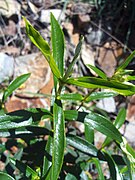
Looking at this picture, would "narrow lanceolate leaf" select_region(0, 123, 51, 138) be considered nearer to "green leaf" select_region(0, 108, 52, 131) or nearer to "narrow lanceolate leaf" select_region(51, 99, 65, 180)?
"green leaf" select_region(0, 108, 52, 131)

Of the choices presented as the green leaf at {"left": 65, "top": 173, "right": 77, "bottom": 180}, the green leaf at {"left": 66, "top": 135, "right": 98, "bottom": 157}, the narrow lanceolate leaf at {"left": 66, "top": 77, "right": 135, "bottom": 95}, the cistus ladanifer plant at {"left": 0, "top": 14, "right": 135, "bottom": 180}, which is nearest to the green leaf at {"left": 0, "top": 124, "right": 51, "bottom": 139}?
the cistus ladanifer plant at {"left": 0, "top": 14, "right": 135, "bottom": 180}

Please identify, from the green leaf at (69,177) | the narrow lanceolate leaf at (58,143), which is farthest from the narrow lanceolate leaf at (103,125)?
the green leaf at (69,177)

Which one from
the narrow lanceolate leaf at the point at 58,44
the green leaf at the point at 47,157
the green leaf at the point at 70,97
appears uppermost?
the narrow lanceolate leaf at the point at 58,44

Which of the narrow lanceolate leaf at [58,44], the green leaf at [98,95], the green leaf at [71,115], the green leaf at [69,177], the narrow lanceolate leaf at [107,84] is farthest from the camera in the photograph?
the green leaf at [69,177]

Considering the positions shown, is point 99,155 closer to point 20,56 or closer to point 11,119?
point 11,119

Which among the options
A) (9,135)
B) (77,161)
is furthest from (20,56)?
(9,135)

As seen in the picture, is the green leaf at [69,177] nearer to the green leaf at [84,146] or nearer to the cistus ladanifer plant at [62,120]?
the cistus ladanifer plant at [62,120]
